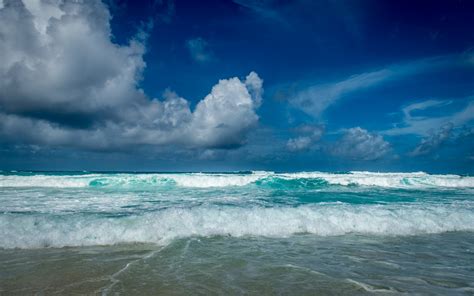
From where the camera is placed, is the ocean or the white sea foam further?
the white sea foam

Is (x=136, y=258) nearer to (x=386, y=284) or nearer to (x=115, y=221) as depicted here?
(x=115, y=221)

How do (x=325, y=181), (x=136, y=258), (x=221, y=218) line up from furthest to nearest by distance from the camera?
(x=325, y=181) → (x=221, y=218) → (x=136, y=258)

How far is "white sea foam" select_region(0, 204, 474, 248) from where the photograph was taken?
744cm

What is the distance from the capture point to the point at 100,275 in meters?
5.01

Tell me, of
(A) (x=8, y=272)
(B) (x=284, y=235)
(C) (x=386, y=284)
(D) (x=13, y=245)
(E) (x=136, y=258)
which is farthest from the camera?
(B) (x=284, y=235)

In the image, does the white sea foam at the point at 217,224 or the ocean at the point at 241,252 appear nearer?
the ocean at the point at 241,252

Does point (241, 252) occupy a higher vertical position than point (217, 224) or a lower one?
lower

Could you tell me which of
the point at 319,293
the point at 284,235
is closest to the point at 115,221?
the point at 284,235

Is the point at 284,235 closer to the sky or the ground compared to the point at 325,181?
closer to the ground

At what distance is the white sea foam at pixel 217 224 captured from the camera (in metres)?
7.44

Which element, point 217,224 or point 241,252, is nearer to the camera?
point 241,252

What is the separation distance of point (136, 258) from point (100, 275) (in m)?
1.15

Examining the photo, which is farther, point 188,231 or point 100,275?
point 188,231

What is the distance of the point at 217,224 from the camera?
890 cm
